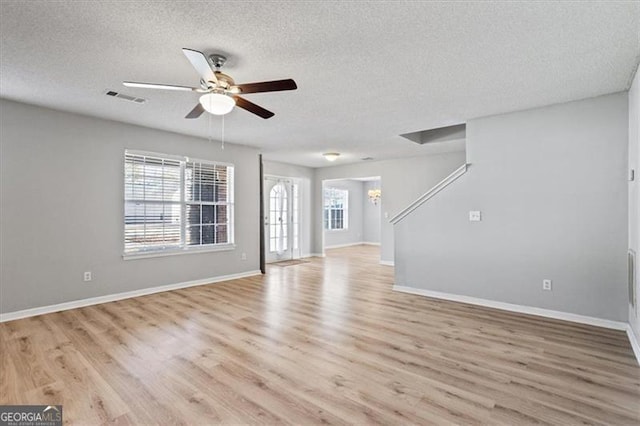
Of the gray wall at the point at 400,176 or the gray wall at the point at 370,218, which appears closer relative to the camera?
the gray wall at the point at 400,176

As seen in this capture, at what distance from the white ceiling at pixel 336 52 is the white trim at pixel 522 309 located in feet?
8.12

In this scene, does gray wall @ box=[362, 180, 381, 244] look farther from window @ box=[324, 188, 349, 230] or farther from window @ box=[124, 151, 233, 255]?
window @ box=[124, 151, 233, 255]

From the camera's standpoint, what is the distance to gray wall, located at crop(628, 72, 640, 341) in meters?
2.88

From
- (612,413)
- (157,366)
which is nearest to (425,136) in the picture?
(612,413)

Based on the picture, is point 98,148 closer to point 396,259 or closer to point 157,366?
point 157,366

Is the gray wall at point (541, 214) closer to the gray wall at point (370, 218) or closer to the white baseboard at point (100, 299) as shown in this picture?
the white baseboard at point (100, 299)

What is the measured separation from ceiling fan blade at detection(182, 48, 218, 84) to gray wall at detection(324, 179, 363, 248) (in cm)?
858

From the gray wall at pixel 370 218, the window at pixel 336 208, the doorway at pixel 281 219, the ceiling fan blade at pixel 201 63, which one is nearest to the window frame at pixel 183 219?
the doorway at pixel 281 219

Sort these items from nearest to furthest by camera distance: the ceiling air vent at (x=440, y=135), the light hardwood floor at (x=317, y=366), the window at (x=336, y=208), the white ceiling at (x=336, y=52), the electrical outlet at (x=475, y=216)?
the light hardwood floor at (x=317, y=366), the white ceiling at (x=336, y=52), the electrical outlet at (x=475, y=216), the ceiling air vent at (x=440, y=135), the window at (x=336, y=208)

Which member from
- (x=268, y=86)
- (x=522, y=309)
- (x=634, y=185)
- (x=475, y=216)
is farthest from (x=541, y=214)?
(x=268, y=86)

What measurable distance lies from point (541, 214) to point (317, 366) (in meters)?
3.27

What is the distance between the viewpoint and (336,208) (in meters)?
11.5

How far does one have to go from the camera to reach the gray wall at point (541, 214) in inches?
141

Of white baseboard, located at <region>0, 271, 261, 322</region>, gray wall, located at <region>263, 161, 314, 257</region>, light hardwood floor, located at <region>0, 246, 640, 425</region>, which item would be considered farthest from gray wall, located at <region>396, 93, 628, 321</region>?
gray wall, located at <region>263, 161, 314, 257</region>
